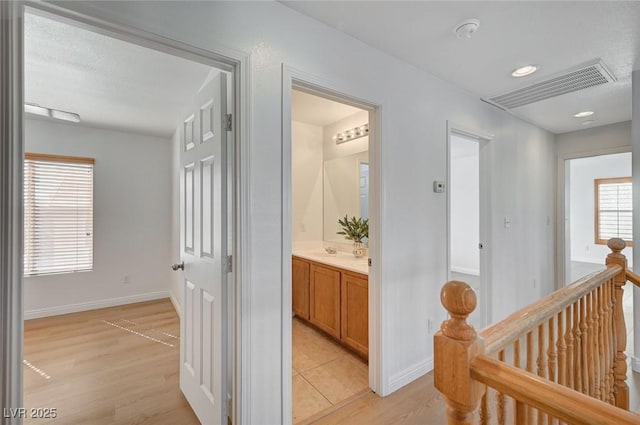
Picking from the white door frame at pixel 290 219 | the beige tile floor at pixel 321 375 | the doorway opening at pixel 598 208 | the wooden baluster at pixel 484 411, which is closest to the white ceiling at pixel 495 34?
the white door frame at pixel 290 219

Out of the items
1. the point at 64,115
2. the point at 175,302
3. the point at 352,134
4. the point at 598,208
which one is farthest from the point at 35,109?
the point at 598,208

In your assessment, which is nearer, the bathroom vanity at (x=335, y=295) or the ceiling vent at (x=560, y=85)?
the ceiling vent at (x=560, y=85)

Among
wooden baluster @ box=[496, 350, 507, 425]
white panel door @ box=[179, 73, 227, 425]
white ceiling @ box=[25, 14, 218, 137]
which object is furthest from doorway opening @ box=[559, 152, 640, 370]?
white ceiling @ box=[25, 14, 218, 137]

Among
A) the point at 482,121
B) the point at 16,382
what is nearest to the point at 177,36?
the point at 16,382

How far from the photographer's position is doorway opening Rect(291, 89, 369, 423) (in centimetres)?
233

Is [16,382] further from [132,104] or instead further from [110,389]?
[132,104]

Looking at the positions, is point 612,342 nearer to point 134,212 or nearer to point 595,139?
point 595,139

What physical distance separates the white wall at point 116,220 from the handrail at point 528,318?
4688mm

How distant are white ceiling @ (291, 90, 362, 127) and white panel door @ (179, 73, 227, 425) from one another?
4.42 ft

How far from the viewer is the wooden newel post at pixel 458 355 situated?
0.73 meters

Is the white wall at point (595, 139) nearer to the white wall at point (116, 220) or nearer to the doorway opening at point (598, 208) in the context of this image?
the doorway opening at point (598, 208)

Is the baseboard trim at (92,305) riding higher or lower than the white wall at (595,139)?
lower

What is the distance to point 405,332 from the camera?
2.25m

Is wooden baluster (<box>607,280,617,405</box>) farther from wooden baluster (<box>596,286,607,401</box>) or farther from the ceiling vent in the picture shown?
the ceiling vent
